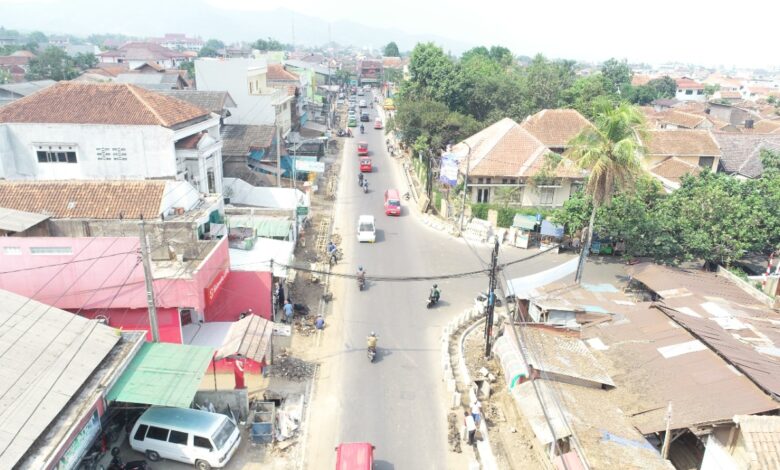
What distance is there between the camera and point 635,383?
1717 centimetres

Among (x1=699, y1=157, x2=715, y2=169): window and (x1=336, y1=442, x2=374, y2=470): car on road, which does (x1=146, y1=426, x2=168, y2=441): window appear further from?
(x1=699, y1=157, x2=715, y2=169): window

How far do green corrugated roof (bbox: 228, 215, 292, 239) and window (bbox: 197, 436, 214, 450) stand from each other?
13.8m

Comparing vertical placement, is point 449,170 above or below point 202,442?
above

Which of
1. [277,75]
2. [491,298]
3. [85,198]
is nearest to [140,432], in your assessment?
[85,198]

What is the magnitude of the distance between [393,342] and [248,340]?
6.58 metres

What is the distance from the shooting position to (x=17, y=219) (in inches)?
814

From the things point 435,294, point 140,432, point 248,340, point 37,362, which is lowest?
point 140,432

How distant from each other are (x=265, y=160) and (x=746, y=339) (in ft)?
116

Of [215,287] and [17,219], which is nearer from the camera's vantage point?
[17,219]

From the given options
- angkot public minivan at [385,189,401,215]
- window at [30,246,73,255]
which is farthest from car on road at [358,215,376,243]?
window at [30,246,73,255]

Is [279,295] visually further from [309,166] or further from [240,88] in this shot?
[240,88]

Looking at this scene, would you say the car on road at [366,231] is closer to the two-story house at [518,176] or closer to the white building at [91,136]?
the two-story house at [518,176]

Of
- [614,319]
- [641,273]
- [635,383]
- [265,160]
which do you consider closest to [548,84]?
[265,160]

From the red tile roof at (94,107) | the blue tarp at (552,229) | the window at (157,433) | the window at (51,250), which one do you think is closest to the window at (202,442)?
the window at (157,433)
